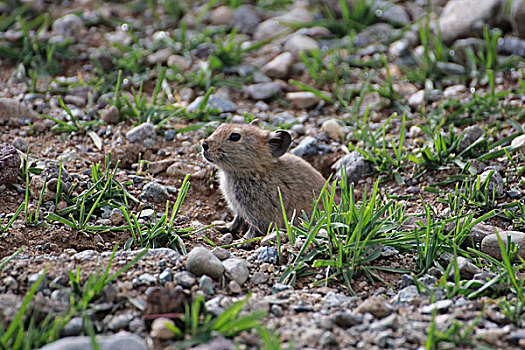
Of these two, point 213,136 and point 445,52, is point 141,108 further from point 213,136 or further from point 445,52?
point 445,52

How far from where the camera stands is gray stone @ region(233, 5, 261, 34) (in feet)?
24.3

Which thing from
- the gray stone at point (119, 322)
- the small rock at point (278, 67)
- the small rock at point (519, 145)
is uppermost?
the small rock at point (278, 67)

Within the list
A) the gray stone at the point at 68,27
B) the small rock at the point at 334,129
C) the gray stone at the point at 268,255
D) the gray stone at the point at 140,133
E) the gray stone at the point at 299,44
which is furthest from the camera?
the gray stone at the point at 68,27

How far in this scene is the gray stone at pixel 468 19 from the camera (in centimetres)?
662

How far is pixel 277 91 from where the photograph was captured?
6.47 metres

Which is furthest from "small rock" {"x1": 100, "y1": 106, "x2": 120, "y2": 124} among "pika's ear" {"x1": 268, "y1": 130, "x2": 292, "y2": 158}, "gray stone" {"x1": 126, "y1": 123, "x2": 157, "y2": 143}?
"pika's ear" {"x1": 268, "y1": 130, "x2": 292, "y2": 158}

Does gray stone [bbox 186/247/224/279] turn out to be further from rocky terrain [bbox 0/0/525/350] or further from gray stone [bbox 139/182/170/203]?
gray stone [bbox 139/182/170/203]

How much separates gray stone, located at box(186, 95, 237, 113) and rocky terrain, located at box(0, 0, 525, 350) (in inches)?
0.9

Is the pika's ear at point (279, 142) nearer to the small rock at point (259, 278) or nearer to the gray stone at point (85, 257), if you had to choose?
the small rock at point (259, 278)

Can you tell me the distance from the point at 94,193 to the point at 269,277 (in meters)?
1.74

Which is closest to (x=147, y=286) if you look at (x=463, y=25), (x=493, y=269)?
(x=493, y=269)

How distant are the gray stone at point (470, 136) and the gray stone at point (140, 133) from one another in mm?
3018

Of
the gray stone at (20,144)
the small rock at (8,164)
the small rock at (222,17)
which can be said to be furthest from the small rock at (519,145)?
the gray stone at (20,144)

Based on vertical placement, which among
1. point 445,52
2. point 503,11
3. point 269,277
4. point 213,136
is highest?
point 503,11
